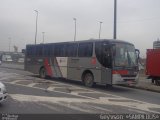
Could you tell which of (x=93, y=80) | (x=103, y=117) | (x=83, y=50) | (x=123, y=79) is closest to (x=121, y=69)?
(x=123, y=79)

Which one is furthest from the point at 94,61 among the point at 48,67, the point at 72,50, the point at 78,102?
the point at 78,102

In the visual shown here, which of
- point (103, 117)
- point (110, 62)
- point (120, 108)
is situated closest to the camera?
point (103, 117)

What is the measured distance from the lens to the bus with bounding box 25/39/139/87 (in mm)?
20062

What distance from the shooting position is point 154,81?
87.2ft

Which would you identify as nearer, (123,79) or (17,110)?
(17,110)

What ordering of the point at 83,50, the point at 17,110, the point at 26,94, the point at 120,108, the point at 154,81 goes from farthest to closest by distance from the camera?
the point at 154,81
the point at 83,50
the point at 26,94
the point at 120,108
the point at 17,110

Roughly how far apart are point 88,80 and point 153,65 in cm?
695

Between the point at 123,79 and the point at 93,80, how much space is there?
6.63 ft

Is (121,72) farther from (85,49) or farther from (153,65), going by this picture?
(153,65)

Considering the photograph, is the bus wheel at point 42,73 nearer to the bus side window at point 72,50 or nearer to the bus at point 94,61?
the bus at point 94,61

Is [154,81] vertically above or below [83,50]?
below

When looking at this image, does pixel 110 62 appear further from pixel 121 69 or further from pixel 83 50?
pixel 83 50

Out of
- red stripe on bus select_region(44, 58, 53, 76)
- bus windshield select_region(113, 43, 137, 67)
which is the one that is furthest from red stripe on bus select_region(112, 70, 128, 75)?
red stripe on bus select_region(44, 58, 53, 76)

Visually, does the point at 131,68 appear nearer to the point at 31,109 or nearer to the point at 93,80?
the point at 93,80
